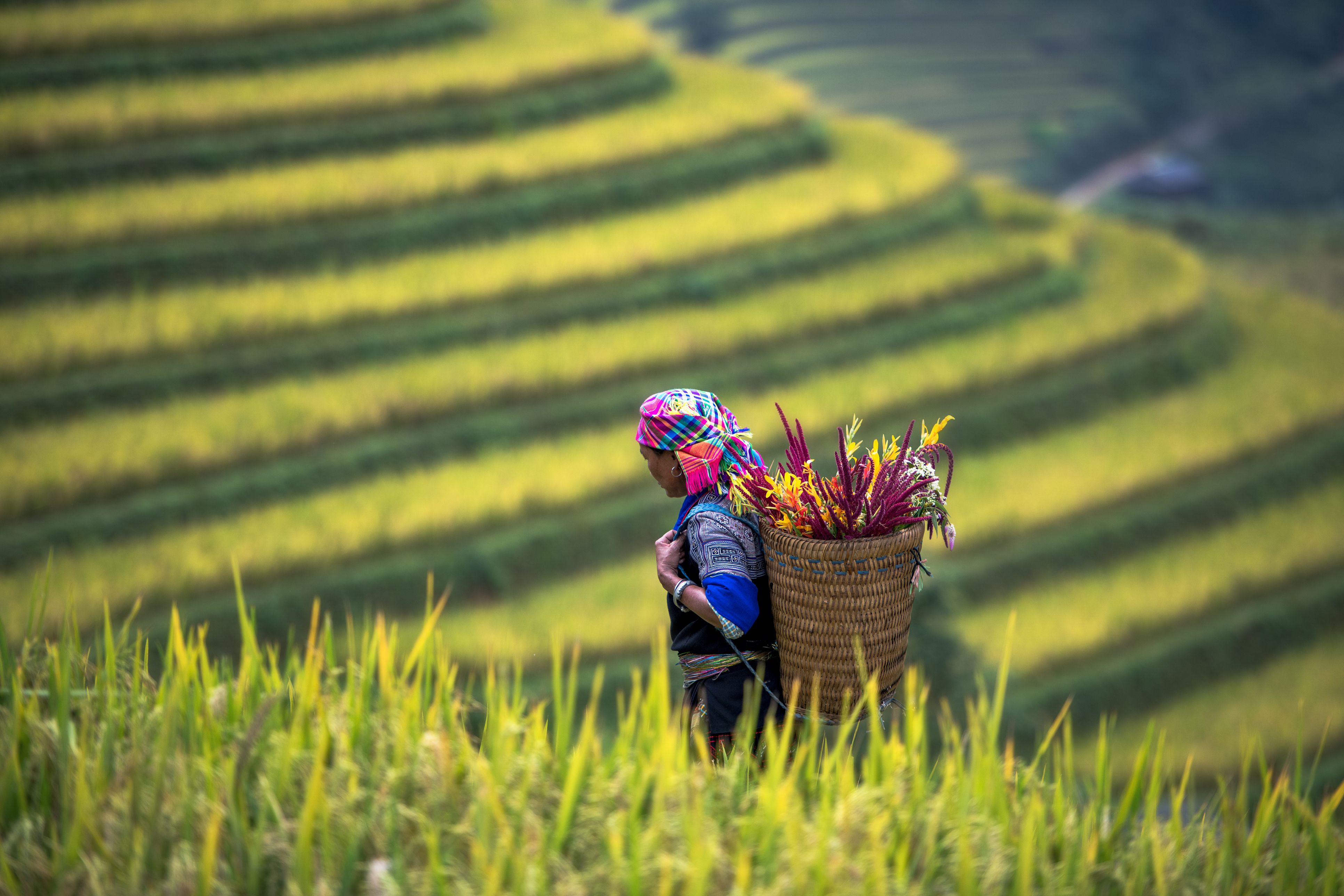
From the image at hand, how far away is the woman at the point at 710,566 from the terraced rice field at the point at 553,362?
12.4 feet

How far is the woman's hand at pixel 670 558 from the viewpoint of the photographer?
7.86 ft

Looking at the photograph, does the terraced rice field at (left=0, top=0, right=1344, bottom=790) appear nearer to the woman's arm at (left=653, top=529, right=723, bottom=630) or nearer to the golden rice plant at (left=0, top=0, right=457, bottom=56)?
the golden rice plant at (left=0, top=0, right=457, bottom=56)

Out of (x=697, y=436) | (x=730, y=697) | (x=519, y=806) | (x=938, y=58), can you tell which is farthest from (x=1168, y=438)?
(x=938, y=58)

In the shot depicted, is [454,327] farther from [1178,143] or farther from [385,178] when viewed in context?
[1178,143]

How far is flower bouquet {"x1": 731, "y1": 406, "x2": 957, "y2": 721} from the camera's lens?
2246 mm

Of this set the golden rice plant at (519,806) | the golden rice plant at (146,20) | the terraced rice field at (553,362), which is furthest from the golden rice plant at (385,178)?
the golden rice plant at (519,806)

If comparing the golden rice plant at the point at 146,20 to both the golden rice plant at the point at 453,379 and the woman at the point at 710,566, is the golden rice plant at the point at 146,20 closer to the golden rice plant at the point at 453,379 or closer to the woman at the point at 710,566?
the golden rice plant at the point at 453,379

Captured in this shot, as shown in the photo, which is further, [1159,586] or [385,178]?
[385,178]

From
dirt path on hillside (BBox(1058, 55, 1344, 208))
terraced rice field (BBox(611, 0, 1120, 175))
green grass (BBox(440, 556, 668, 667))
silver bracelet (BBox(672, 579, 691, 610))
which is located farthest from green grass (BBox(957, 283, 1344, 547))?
dirt path on hillside (BBox(1058, 55, 1344, 208))

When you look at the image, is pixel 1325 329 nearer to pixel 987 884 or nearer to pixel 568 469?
pixel 568 469

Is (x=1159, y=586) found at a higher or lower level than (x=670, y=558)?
lower

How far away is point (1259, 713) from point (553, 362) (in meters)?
5.30

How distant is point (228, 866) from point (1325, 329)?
13.1 meters

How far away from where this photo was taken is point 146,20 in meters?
10.3
